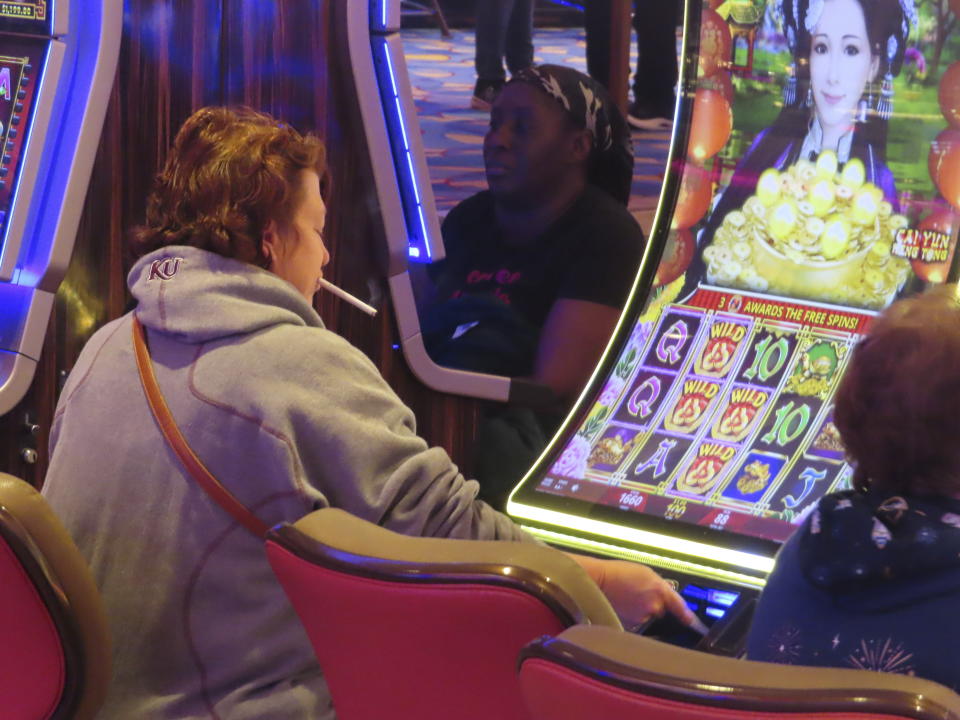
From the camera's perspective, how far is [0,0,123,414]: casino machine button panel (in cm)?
291

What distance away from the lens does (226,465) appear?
5.57 ft

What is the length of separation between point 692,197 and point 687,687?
1.78m

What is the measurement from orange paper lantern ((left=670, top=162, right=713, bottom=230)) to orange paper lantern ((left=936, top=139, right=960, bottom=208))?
495mm

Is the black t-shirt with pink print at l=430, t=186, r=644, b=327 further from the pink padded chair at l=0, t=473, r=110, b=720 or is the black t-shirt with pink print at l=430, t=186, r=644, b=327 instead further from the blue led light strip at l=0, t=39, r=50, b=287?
the pink padded chair at l=0, t=473, r=110, b=720

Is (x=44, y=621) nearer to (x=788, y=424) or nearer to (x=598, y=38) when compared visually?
(x=788, y=424)

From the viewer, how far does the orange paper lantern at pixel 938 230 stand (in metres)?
2.31

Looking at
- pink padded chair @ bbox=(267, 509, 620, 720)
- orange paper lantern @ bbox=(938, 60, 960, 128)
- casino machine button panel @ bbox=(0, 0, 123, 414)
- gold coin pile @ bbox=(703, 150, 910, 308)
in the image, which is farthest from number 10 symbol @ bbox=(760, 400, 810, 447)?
casino machine button panel @ bbox=(0, 0, 123, 414)

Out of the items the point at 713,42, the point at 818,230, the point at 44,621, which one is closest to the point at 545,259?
the point at 713,42

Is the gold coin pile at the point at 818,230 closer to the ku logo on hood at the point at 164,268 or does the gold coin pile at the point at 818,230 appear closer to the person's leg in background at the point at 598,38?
the person's leg in background at the point at 598,38

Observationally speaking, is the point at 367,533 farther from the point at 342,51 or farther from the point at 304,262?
the point at 342,51

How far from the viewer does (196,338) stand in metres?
1.75

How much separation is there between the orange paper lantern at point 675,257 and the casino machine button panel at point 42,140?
50.0 inches

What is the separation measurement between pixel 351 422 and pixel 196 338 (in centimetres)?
24

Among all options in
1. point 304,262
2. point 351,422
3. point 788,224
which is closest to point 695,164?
point 788,224
